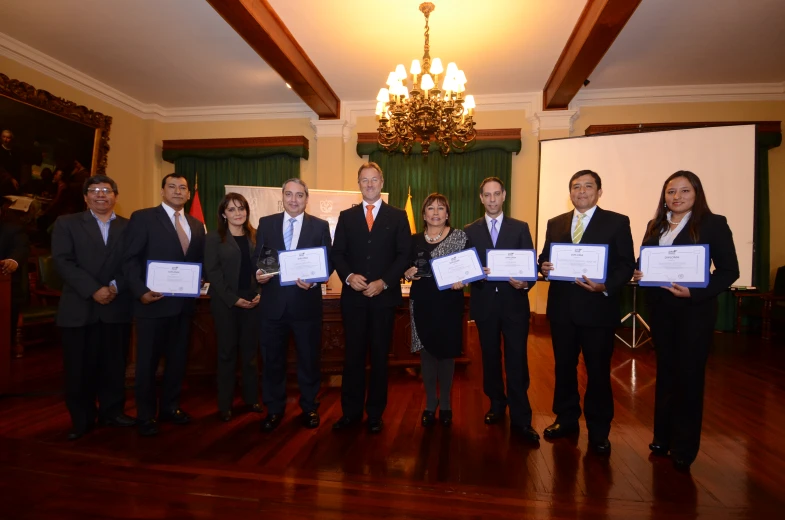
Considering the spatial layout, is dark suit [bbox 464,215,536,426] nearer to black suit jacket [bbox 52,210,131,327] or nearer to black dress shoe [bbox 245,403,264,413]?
black dress shoe [bbox 245,403,264,413]

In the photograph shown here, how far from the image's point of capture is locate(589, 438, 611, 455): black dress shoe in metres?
2.38

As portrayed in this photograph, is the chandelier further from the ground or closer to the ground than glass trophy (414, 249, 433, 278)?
further from the ground

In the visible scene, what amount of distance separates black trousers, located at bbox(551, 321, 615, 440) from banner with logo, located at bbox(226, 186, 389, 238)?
3.75m

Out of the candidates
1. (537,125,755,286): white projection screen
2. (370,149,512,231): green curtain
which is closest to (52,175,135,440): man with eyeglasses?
(370,149,512,231): green curtain

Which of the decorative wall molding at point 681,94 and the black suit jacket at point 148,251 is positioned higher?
the decorative wall molding at point 681,94

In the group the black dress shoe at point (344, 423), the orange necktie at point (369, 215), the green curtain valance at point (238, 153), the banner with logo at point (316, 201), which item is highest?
the green curtain valance at point (238, 153)

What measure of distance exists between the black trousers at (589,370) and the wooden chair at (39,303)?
17.8 feet

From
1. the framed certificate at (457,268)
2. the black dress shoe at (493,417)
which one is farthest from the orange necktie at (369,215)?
the black dress shoe at (493,417)

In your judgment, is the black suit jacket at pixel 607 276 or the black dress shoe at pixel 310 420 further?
the black dress shoe at pixel 310 420

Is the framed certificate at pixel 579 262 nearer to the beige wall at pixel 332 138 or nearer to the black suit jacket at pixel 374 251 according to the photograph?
the black suit jacket at pixel 374 251

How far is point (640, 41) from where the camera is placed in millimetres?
4852

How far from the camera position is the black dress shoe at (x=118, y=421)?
8.89ft

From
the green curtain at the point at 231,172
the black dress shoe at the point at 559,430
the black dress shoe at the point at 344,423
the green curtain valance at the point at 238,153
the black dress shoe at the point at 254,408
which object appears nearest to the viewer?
the black dress shoe at the point at 559,430

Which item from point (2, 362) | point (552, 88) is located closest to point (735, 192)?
point (552, 88)
